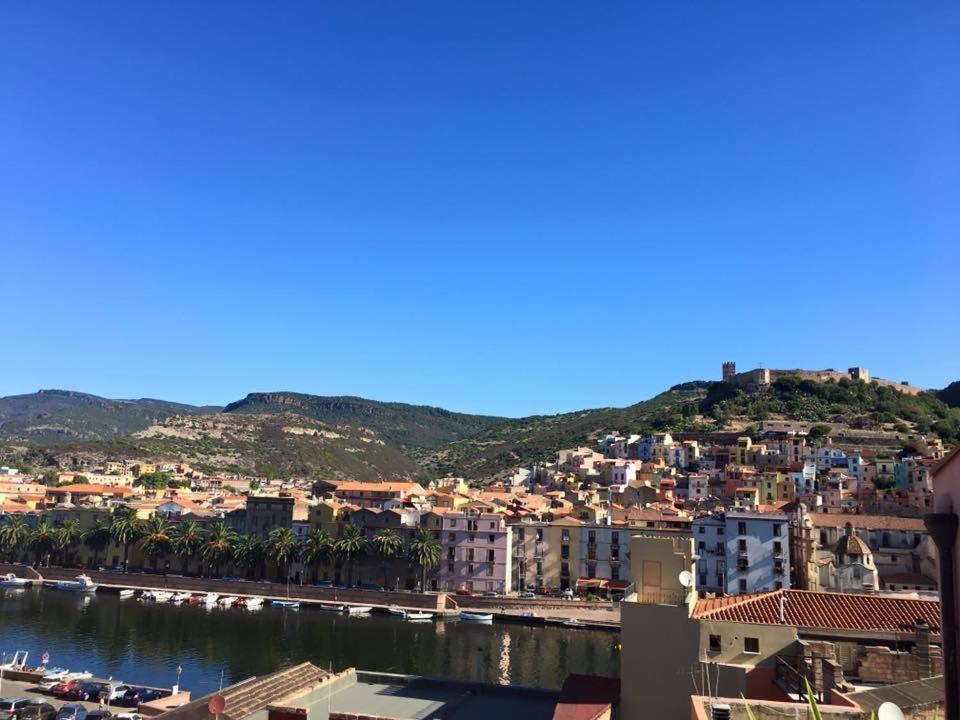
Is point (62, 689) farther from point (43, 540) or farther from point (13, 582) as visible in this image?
point (43, 540)

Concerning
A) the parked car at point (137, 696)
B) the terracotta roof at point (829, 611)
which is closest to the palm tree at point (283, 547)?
the parked car at point (137, 696)

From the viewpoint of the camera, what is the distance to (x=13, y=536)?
8706cm

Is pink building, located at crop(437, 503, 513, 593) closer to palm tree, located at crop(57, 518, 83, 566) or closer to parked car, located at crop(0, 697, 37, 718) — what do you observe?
palm tree, located at crop(57, 518, 83, 566)

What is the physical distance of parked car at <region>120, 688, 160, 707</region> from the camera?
115ft

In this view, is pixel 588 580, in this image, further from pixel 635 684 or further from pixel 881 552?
pixel 635 684

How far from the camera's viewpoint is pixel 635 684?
66.2 ft

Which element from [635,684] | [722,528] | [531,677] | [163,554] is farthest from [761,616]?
[163,554]

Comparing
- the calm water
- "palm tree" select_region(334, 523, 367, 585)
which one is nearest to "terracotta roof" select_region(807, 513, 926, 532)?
the calm water

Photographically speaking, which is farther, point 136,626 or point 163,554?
point 163,554

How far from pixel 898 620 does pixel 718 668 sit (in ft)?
19.0

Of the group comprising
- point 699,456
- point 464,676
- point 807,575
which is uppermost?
point 699,456

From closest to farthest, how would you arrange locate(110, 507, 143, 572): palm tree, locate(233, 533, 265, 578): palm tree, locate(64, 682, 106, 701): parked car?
locate(64, 682, 106, 701): parked car < locate(233, 533, 265, 578): palm tree < locate(110, 507, 143, 572): palm tree

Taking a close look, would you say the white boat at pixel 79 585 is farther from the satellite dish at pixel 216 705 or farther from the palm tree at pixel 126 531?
the satellite dish at pixel 216 705

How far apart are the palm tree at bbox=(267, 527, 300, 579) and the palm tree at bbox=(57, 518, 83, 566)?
85.1 ft
